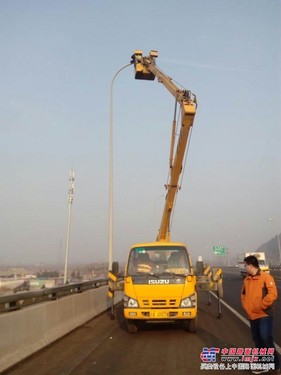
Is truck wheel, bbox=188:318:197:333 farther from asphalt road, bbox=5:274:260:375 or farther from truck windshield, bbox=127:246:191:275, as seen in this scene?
truck windshield, bbox=127:246:191:275

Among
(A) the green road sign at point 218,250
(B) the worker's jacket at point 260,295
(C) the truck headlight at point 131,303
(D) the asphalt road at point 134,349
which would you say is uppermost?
(A) the green road sign at point 218,250

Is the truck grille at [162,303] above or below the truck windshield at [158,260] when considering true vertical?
below

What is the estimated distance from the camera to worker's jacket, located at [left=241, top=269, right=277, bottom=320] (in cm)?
553

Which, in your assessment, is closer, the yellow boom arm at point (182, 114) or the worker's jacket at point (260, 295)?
the worker's jacket at point (260, 295)

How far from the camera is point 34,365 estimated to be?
6.63m

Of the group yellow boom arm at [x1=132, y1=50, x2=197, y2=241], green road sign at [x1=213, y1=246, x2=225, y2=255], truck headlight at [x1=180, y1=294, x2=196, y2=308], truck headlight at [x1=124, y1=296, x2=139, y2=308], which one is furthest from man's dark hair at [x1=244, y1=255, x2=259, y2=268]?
green road sign at [x1=213, y1=246, x2=225, y2=255]

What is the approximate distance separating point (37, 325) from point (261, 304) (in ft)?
15.0

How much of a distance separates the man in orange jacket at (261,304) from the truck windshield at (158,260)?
3832 millimetres

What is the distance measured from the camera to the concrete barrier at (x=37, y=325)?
6.46m

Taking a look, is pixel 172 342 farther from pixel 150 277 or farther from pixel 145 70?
pixel 145 70

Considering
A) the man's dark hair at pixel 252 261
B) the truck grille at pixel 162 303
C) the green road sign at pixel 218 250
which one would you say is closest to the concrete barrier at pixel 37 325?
the truck grille at pixel 162 303

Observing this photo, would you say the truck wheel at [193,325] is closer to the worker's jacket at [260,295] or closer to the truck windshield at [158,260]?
the truck windshield at [158,260]

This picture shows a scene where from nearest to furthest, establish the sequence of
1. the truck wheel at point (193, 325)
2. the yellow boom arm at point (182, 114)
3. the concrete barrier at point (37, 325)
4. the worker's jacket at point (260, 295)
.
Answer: the worker's jacket at point (260, 295), the concrete barrier at point (37, 325), the truck wheel at point (193, 325), the yellow boom arm at point (182, 114)

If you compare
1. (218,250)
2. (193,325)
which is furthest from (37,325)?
(218,250)
